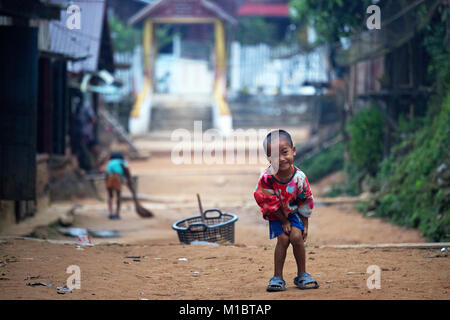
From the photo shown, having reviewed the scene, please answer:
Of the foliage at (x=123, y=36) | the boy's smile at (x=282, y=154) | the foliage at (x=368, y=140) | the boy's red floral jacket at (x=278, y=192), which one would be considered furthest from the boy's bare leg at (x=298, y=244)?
the foliage at (x=123, y=36)

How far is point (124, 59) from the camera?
2822 centimetres

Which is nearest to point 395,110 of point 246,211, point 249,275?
point 246,211

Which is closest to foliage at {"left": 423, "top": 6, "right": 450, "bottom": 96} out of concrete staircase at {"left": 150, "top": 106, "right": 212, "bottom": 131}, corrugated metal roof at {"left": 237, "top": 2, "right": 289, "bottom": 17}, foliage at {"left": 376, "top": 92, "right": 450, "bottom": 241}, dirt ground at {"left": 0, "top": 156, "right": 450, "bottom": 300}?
foliage at {"left": 376, "top": 92, "right": 450, "bottom": 241}

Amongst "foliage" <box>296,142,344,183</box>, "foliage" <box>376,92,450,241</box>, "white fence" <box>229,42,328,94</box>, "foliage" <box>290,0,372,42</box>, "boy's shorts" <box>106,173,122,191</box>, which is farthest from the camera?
"white fence" <box>229,42,328,94</box>

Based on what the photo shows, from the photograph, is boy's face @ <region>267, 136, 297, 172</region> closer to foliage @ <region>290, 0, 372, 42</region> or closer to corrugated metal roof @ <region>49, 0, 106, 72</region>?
corrugated metal roof @ <region>49, 0, 106, 72</region>

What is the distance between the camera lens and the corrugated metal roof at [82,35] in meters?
12.1

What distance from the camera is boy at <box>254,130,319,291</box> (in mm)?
4875

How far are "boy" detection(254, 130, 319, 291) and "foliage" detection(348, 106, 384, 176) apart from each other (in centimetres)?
880

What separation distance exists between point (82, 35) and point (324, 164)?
26.2ft

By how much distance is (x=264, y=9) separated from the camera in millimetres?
30062

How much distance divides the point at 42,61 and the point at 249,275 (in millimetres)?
6754

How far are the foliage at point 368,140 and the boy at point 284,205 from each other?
28.9ft

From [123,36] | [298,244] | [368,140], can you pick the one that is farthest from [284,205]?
[123,36]
